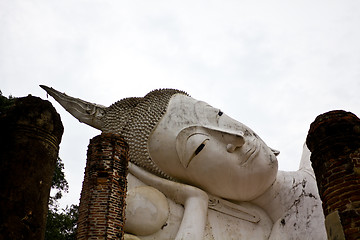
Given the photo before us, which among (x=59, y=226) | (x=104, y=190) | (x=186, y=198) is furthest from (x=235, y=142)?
(x=59, y=226)

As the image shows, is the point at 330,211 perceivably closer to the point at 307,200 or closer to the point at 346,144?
the point at 346,144

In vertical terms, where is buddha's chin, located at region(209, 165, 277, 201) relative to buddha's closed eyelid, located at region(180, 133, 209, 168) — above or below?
below

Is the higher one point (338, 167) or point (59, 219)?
point (59, 219)

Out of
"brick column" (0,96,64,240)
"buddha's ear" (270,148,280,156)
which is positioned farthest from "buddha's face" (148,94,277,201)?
"brick column" (0,96,64,240)

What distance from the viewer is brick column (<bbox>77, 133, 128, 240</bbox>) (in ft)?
20.6

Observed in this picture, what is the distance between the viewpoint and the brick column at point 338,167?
15.7 ft

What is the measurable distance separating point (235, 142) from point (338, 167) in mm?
4050

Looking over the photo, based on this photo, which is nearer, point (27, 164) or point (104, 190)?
point (27, 164)

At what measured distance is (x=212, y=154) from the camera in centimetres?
903

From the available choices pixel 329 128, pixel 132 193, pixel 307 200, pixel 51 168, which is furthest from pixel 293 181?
pixel 51 168

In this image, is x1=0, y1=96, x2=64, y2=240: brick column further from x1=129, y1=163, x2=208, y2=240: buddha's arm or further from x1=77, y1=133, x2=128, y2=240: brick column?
x1=129, y1=163, x2=208, y2=240: buddha's arm

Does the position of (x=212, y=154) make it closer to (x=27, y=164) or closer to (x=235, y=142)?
(x=235, y=142)

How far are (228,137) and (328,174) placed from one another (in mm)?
4010

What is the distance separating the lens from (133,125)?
9.56 meters
